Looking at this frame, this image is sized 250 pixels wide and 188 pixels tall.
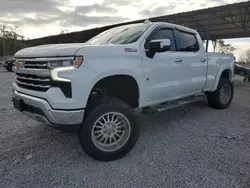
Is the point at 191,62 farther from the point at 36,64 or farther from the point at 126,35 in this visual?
the point at 36,64

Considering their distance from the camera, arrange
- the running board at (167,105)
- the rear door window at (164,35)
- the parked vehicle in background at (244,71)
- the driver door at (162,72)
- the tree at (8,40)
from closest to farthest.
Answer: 1. the driver door at (162,72)
2. the running board at (167,105)
3. the rear door window at (164,35)
4. the parked vehicle in background at (244,71)
5. the tree at (8,40)

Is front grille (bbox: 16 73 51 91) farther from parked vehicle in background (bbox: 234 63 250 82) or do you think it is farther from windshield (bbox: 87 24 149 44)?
parked vehicle in background (bbox: 234 63 250 82)

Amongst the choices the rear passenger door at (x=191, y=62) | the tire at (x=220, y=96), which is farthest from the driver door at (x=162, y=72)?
the tire at (x=220, y=96)

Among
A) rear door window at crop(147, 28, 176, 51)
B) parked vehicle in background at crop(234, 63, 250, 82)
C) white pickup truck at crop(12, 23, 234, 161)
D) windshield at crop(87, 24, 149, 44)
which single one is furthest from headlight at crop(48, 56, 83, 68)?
parked vehicle in background at crop(234, 63, 250, 82)

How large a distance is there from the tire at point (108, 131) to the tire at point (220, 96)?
336 centimetres

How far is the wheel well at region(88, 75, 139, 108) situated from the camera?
10.0 ft

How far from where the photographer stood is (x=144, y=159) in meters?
2.95

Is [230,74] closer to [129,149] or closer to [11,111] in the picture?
[129,149]

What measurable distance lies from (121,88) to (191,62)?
1.84 m

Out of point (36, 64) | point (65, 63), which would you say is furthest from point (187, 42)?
point (36, 64)

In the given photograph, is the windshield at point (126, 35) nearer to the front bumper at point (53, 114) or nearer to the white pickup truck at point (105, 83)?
the white pickup truck at point (105, 83)

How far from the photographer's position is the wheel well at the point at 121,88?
3.06m

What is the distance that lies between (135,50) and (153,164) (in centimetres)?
166

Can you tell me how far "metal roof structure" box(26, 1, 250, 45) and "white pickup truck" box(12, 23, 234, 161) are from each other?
859cm
